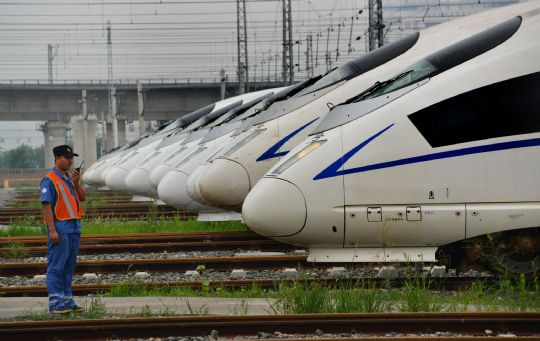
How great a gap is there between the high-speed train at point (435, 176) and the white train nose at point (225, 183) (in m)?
4.10

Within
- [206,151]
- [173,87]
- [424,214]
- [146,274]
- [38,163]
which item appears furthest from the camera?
[38,163]

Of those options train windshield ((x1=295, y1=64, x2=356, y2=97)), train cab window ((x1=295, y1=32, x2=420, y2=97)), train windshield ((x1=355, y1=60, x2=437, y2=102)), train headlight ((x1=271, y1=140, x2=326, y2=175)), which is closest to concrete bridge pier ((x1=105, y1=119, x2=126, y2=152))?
train windshield ((x1=295, y1=64, x2=356, y2=97))

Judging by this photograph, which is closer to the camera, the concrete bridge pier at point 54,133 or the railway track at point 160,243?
the railway track at point 160,243

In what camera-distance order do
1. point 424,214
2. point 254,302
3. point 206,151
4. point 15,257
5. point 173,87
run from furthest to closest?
point 173,87 < point 206,151 < point 15,257 < point 424,214 < point 254,302

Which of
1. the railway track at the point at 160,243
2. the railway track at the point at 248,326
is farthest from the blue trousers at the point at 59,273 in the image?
the railway track at the point at 160,243

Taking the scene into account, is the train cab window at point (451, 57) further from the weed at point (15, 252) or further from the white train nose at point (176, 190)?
the white train nose at point (176, 190)

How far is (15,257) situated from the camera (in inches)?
561

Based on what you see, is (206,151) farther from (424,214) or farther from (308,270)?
(424,214)

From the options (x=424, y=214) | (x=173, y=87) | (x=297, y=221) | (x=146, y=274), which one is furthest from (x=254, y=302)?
(x=173, y=87)

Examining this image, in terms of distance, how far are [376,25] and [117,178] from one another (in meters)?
9.12

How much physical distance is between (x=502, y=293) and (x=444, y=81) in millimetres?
2495

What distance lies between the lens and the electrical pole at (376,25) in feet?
79.4

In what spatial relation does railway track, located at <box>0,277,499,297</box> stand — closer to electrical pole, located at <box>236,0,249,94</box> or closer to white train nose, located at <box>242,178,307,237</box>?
white train nose, located at <box>242,178,307,237</box>

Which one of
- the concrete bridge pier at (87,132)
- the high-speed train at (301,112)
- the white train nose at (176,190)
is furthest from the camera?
the concrete bridge pier at (87,132)
